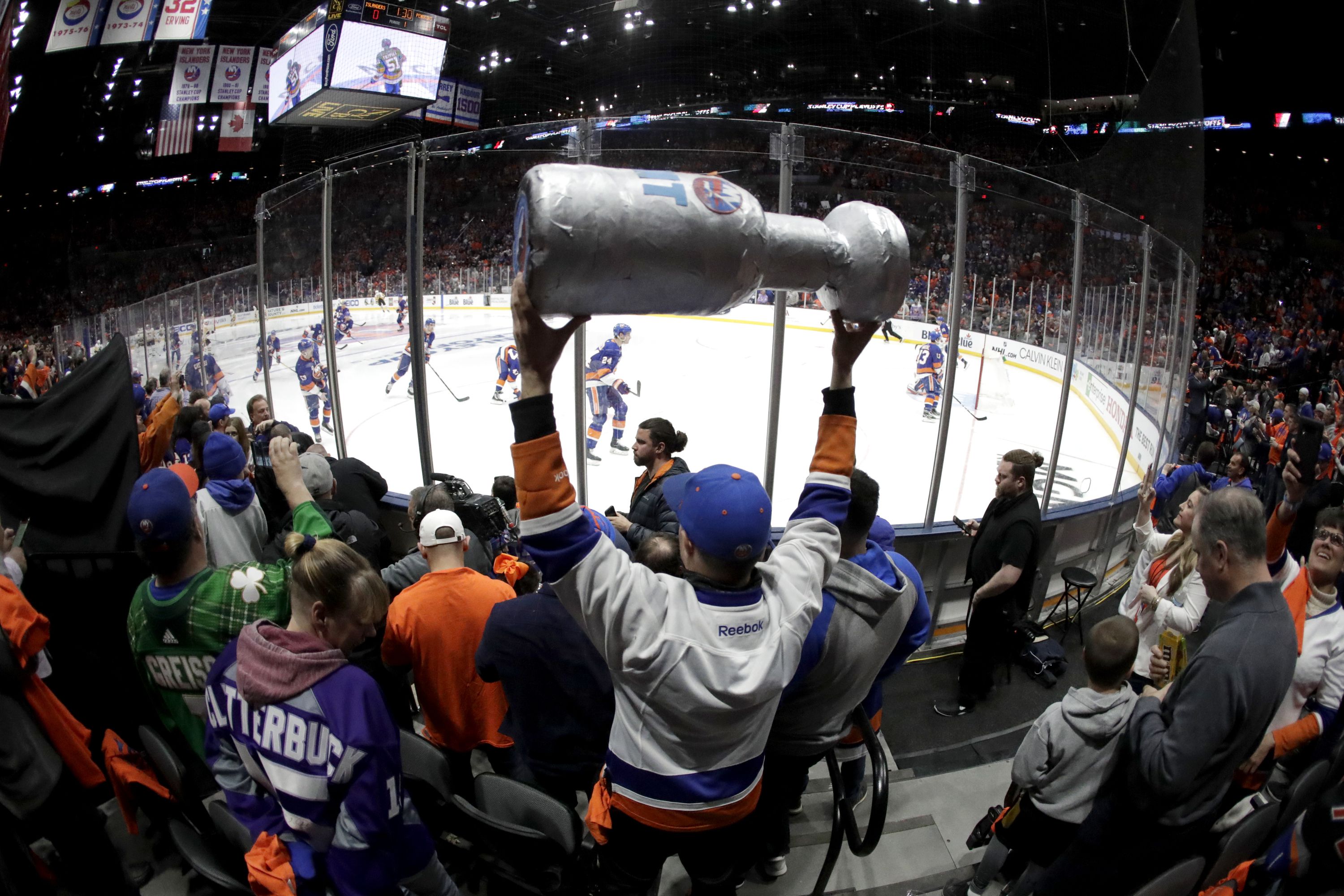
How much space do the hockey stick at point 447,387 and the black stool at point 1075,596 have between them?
4.64m

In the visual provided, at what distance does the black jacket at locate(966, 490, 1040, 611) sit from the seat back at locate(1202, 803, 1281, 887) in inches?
77.6

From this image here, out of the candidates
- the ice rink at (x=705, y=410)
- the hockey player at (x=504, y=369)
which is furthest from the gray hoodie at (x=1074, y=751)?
the hockey player at (x=504, y=369)

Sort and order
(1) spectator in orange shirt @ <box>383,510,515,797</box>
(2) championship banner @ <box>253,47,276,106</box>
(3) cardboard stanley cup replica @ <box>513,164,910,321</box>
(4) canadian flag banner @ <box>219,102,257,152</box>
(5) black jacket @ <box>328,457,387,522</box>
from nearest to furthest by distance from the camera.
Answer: (3) cardboard stanley cup replica @ <box>513,164,910,321</box> < (1) spectator in orange shirt @ <box>383,510,515,797</box> < (5) black jacket @ <box>328,457,387,522</box> < (2) championship banner @ <box>253,47,276,106</box> < (4) canadian flag banner @ <box>219,102,257,152</box>

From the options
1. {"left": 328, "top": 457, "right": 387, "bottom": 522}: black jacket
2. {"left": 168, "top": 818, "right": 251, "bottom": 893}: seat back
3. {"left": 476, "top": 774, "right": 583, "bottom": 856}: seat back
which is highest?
{"left": 328, "top": 457, "right": 387, "bottom": 522}: black jacket

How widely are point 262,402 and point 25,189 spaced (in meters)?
26.8

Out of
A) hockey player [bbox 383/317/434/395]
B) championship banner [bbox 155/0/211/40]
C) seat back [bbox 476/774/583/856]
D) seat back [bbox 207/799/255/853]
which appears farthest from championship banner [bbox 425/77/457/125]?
seat back [bbox 476/774/583/856]

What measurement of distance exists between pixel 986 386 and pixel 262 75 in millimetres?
16372

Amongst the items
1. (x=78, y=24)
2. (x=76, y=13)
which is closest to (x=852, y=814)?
(x=78, y=24)

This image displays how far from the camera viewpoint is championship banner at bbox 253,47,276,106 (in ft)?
50.0

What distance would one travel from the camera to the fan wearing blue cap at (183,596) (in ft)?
6.71

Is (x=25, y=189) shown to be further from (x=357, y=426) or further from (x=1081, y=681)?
(x=1081, y=681)

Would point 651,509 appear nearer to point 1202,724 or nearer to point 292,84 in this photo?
point 1202,724

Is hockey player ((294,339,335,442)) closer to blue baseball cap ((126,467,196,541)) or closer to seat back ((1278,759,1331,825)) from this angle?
blue baseball cap ((126,467,196,541))

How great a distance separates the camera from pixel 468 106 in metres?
17.2
